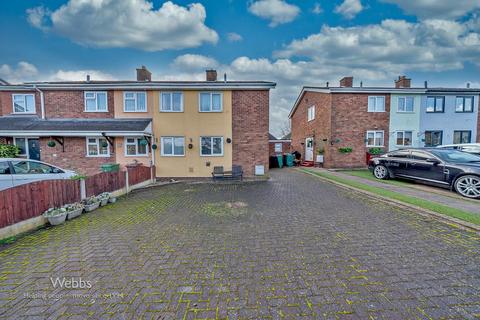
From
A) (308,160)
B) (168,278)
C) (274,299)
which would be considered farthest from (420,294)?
(308,160)

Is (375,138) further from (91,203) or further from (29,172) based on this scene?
(29,172)

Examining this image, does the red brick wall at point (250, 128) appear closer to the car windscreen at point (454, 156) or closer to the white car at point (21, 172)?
the car windscreen at point (454, 156)

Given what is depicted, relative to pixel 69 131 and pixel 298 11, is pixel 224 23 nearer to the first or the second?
pixel 298 11

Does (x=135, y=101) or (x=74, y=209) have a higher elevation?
(x=135, y=101)

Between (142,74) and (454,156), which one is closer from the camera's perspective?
(454,156)

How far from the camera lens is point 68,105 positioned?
1244 centimetres

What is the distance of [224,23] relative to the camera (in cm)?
1286

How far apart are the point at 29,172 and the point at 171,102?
7.31 meters

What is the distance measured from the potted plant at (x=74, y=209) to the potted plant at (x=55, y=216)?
228 mm

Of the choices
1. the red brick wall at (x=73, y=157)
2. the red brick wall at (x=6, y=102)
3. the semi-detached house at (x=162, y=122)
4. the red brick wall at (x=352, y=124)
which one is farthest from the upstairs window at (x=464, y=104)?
the red brick wall at (x=6, y=102)

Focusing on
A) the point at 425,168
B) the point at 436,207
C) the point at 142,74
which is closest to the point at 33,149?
the point at 142,74

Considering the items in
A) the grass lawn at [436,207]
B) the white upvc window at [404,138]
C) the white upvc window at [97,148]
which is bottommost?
the grass lawn at [436,207]

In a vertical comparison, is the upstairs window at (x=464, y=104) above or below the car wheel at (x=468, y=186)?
above

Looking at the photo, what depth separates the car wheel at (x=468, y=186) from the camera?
720 cm
